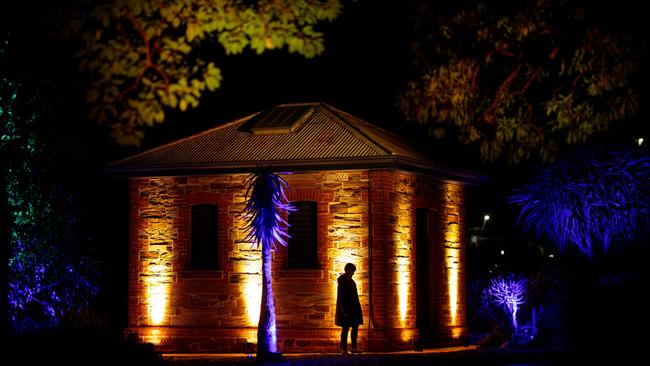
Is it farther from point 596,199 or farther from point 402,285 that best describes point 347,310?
point 596,199

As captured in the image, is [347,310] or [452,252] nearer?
[347,310]

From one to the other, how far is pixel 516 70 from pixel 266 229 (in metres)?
8.12

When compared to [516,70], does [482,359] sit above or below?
A: below

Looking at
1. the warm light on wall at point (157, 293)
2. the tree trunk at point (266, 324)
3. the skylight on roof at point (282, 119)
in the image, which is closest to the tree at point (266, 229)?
the tree trunk at point (266, 324)

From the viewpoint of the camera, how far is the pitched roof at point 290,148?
909 inches

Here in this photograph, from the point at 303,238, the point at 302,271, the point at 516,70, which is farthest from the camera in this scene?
the point at 303,238

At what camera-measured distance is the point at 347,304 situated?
2145 centimetres

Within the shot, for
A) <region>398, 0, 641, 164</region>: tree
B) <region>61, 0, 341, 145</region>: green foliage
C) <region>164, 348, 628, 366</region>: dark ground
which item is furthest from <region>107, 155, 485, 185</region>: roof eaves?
<region>61, 0, 341, 145</region>: green foliage

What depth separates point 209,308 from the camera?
24172mm

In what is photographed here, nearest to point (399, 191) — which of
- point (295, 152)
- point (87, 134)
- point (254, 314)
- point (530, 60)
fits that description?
point (295, 152)

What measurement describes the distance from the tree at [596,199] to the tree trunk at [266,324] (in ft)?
37.5

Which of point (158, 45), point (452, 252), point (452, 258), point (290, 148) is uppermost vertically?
point (290, 148)

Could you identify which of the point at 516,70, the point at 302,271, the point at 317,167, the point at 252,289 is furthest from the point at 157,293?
the point at 516,70

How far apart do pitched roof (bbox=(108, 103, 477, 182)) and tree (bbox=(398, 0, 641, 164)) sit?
7.15m
